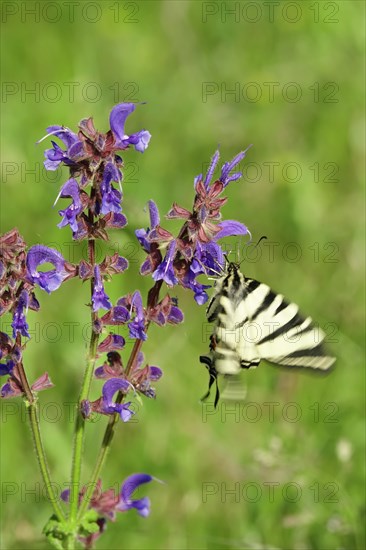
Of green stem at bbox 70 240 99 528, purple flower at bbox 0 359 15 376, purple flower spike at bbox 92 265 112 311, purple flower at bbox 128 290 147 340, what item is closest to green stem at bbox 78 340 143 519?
green stem at bbox 70 240 99 528

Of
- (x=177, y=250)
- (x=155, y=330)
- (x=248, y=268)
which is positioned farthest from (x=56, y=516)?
(x=248, y=268)

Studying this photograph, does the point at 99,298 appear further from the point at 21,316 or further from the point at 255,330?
the point at 255,330

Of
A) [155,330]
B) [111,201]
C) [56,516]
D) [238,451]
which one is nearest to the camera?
[111,201]

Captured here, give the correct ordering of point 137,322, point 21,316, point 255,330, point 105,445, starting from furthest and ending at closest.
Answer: point 255,330 → point 105,445 → point 137,322 → point 21,316

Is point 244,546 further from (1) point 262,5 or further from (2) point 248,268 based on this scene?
(1) point 262,5

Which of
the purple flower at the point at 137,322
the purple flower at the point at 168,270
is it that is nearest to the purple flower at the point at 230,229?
the purple flower at the point at 168,270

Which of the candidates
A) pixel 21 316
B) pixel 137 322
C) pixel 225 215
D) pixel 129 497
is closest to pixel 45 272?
pixel 21 316

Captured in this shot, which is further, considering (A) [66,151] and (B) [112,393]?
(B) [112,393]
